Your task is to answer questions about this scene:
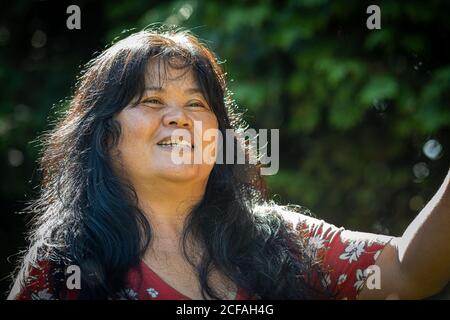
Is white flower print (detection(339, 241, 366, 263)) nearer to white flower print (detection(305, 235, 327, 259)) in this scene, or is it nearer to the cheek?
white flower print (detection(305, 235, 327, 259))

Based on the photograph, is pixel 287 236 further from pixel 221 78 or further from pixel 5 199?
pixel 5 199

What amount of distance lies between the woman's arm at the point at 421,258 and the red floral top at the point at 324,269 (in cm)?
4

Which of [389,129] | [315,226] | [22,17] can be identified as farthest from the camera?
[22,17]

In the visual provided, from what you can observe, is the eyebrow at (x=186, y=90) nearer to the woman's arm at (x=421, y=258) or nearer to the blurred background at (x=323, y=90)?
the woman's arm at (x=421, y=258)

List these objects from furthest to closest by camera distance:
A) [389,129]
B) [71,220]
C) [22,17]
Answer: [22,17]
[389,129]
[71,220]

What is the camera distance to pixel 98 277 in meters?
1.73

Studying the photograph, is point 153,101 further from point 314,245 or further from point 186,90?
point 314,245

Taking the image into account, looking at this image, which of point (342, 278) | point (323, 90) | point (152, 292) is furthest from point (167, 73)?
point (323, 90)

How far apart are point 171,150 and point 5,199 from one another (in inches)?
137

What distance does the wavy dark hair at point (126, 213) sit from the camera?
1.79 metres

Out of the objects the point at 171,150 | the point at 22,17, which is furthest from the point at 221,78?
the point at 22,17

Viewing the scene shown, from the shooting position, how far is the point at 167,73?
1.94 m

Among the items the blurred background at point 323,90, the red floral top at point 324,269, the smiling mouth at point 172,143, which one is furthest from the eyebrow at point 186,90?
the blurred background at point 323,90

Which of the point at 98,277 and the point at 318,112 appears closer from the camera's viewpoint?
the point at 98,277
